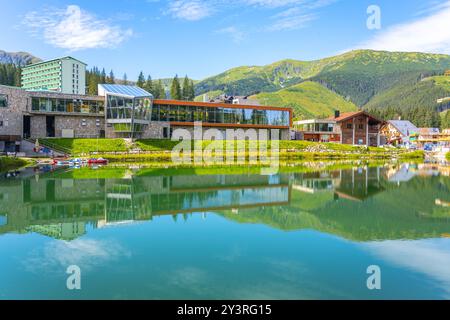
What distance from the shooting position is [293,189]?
25297 mm

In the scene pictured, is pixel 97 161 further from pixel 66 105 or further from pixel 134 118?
pixel 66 105

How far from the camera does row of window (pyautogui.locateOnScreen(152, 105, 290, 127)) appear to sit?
68.8m

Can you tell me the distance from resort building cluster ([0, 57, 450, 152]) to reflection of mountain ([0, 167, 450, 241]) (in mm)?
31549

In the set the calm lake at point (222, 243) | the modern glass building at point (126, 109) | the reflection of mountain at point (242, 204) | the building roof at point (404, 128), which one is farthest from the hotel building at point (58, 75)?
the calm lake at point (222, 243)

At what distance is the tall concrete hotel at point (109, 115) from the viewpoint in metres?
55.8

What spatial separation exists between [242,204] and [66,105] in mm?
50666

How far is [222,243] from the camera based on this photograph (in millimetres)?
11852

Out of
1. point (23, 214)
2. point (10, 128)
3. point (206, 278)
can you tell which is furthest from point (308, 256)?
point (10, 128)

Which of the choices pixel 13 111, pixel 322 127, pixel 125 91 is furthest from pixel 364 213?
pixel 322 127

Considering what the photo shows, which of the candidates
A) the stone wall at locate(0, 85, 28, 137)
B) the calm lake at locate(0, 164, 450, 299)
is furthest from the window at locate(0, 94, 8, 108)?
the calm lake at locate(0, 164, 450, 299)

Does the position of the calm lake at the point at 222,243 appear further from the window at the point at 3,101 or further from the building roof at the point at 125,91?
the window at the point at 3,101

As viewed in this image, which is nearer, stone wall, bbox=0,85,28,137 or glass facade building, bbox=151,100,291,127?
stone wall, bbox=0,85,28,137

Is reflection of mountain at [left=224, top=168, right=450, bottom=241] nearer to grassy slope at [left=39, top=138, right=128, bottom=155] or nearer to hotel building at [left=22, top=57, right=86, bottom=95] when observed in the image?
grassy slope at [left=39, top=138, right=128, bottom=155]
